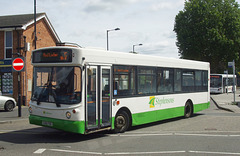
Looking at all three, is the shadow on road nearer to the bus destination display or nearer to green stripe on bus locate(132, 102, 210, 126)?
green stripe on bus locate(132, 102, 210, 126)

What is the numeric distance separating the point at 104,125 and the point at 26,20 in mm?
17950

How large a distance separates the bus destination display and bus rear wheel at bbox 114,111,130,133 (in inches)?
105

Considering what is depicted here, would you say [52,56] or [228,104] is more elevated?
[52,56]

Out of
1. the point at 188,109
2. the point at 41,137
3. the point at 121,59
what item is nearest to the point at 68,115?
the point at 41,137

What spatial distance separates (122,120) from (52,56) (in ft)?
10.6

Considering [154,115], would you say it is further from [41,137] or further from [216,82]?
[216,82]

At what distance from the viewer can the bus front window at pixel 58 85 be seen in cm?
824

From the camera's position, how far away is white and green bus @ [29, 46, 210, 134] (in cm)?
828

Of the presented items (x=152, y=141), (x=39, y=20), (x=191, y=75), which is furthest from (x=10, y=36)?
(x=152, y=141)

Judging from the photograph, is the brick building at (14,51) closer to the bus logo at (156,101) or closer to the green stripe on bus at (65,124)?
the bus logo at (156,101)

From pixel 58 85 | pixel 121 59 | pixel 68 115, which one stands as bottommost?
pixel 68 115

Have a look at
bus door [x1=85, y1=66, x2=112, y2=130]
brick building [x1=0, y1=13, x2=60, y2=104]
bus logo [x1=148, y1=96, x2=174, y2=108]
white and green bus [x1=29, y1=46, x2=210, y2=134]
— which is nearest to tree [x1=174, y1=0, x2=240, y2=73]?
brick building [x1=0, y1=13, x2=60, y2=104]

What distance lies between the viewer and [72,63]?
328 inches

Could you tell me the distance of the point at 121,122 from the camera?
9719mm
